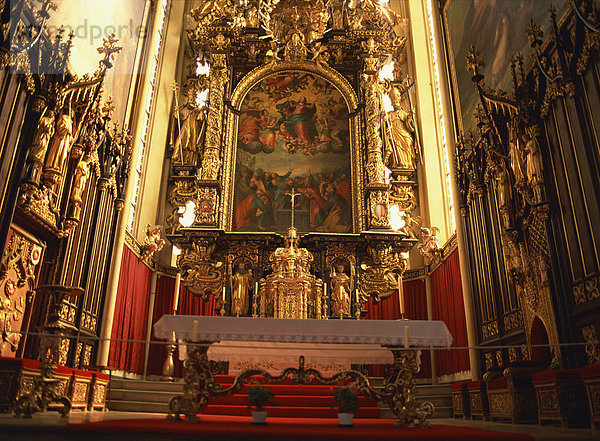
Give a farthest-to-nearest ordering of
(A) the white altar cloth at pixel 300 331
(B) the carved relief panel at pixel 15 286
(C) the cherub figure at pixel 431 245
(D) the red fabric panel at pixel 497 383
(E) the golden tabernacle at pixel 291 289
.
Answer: (C) the cherub figure at pixel 431 245 → (E) the golden tabernacle at pixel 291 289 → (B) the carved relief panel at pixel 15 286 → (D) the red fabric panel at pixel 497 383 → (A) the white altar cloth at pixel 300 331

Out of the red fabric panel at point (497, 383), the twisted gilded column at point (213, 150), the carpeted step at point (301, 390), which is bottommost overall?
the carpeted step at point (301, 390)

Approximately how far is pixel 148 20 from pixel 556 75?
30.9 feet

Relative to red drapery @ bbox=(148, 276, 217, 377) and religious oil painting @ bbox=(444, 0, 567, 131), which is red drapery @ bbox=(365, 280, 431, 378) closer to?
red drapery @ bbox=(148, 276, 217, 377)

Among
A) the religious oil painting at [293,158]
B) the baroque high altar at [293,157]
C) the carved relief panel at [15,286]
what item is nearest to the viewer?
the carved relief panel at [15,286]

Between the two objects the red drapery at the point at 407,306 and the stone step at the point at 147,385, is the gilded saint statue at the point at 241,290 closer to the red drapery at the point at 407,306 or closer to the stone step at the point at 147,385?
the stone step at the point at 147,385

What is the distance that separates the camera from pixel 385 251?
10336 mm

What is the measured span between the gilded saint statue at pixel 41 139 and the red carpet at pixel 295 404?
11.8 feet

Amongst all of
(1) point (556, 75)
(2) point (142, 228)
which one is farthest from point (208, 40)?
(1) point (556, 75)

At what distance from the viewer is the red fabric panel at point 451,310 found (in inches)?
377

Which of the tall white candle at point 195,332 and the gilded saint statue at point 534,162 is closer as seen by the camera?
the tall white candle at point 195,332

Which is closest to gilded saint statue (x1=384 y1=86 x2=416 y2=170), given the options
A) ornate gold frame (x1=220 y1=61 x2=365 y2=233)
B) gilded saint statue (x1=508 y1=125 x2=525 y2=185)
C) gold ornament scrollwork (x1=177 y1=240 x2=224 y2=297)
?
ornate gold frame (x1=220 y1=61 x2=365 y2=233)

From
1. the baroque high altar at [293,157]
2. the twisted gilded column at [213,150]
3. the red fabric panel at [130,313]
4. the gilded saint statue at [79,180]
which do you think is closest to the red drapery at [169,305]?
the red fabric panel at [130,313]

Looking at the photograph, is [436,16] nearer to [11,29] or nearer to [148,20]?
[148,20]

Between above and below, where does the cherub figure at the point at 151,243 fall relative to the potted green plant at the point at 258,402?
above
